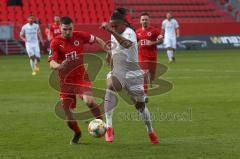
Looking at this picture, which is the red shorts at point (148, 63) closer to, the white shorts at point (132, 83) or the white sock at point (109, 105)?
the white sock at point (109, 105)

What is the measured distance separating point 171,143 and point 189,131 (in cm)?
146

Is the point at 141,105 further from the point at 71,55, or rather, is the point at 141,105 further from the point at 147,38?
the point at 147,38

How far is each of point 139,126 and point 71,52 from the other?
8.98 ft

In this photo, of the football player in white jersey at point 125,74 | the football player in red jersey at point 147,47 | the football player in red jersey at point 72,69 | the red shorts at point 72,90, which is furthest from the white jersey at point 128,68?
the football player in red jersey at point 147,47

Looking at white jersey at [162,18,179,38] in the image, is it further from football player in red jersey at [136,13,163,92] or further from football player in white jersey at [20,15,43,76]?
football player in red jersey at [136,13,163,92]

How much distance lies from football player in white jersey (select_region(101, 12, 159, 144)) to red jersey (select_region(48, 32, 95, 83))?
56 cm

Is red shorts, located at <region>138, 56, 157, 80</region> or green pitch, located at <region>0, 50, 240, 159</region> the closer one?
green pitch, located at <region>0, 50, 240, 159</region>

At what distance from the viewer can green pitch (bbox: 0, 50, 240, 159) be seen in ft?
35.3

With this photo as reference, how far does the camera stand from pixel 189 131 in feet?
42.6

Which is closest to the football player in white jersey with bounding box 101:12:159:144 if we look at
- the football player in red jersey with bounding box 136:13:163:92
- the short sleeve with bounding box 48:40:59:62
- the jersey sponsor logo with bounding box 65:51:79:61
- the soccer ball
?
the soccer ball

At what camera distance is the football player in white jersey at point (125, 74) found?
38.0ft

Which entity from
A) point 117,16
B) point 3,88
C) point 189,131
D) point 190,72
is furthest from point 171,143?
point 190,72

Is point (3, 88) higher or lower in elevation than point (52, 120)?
lower

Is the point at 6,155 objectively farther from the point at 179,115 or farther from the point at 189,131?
the point at 179,115
